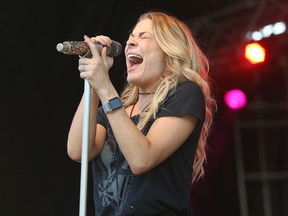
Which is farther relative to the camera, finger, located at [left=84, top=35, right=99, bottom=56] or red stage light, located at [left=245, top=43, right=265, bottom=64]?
red stage light, located at [left=245, top=43, right=265, bottom=64]

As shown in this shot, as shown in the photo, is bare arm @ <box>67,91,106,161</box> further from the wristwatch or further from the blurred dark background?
the blurred dark background

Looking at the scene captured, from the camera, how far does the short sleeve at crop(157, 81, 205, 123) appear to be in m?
1.68

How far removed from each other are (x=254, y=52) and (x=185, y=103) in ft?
10.3

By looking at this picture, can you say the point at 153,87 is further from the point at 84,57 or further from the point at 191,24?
the point at 191,24

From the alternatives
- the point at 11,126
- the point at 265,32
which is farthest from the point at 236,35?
the point at 11,126

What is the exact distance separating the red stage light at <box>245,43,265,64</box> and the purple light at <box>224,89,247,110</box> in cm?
33

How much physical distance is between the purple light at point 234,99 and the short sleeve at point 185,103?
327cm

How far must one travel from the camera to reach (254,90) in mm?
5145

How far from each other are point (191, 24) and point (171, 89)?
275cm

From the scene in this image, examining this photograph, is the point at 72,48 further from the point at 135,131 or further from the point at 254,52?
the point at 254,52

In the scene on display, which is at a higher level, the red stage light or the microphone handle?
the red stage light

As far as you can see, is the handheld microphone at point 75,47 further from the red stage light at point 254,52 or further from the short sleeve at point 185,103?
the red stage light at point 254,52

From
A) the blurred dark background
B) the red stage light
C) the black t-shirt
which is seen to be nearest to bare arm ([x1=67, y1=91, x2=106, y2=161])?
the black t-shirt

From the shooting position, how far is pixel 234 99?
5012mm
